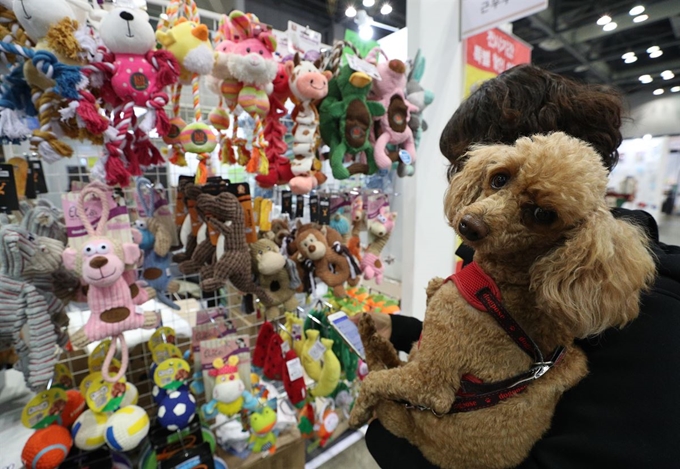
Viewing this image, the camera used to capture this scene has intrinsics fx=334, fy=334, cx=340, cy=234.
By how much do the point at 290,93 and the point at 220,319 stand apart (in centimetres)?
89

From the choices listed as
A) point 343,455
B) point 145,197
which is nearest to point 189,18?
point 145,197

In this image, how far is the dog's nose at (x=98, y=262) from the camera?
0.84m

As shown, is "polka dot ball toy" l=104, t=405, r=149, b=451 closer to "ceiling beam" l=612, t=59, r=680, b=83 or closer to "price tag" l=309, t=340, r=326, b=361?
"price tag" l=309, t=340, r=326, b=361

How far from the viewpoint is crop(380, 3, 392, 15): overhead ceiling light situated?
207cm

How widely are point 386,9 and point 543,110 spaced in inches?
76.3

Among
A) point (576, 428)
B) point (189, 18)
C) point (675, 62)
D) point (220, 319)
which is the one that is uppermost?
point (675, 62)

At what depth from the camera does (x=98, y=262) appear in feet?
2.76

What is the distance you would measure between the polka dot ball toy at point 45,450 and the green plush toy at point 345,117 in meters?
1.17

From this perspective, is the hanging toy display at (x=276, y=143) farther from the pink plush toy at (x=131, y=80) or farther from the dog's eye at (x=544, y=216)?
the dog's eye at (x=544, y=216)

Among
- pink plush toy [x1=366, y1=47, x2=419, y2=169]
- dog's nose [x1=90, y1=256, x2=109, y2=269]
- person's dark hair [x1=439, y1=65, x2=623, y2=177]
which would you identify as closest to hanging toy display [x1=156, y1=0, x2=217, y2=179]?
dog's nose [x1=90, y1=256, x2=109, y2=269]

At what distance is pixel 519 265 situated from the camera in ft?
1.74

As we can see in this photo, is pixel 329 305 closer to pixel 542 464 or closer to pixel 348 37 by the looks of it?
pixel 542 464

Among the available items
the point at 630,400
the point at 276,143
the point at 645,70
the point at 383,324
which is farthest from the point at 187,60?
the point at 645,70

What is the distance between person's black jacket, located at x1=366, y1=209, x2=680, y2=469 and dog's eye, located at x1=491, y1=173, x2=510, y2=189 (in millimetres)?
241
